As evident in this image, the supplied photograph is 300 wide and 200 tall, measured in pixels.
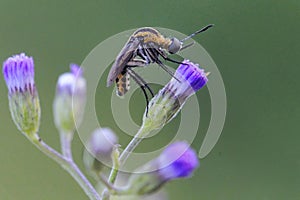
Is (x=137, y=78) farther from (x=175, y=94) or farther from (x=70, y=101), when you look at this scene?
(x=70, y=101)

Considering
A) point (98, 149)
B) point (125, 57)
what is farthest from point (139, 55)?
point (98, 149)

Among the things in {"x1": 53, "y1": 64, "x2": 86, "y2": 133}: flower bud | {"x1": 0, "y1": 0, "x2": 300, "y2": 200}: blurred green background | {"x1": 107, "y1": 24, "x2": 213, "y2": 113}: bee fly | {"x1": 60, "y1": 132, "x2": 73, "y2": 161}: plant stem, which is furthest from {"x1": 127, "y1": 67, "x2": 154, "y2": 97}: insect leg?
{"x1": 0, "y1": 0, "x2": 300, "y2": 200}: blurred green background

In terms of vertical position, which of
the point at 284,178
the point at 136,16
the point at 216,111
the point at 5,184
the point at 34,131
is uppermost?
the point at 34,131

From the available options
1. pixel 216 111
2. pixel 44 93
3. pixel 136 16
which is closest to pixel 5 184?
pixel 44 93

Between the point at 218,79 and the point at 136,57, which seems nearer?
the point at 136,57

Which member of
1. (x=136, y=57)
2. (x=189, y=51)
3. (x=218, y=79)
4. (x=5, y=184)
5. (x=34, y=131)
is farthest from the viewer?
(x=5, y=184)

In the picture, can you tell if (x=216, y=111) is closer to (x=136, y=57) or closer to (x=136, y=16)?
(x=136, y=57)

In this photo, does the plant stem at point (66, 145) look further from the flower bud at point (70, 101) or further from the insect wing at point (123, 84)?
the insect wing at point (123, 84)

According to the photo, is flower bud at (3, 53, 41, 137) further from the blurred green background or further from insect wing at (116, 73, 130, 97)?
the blurred green background
